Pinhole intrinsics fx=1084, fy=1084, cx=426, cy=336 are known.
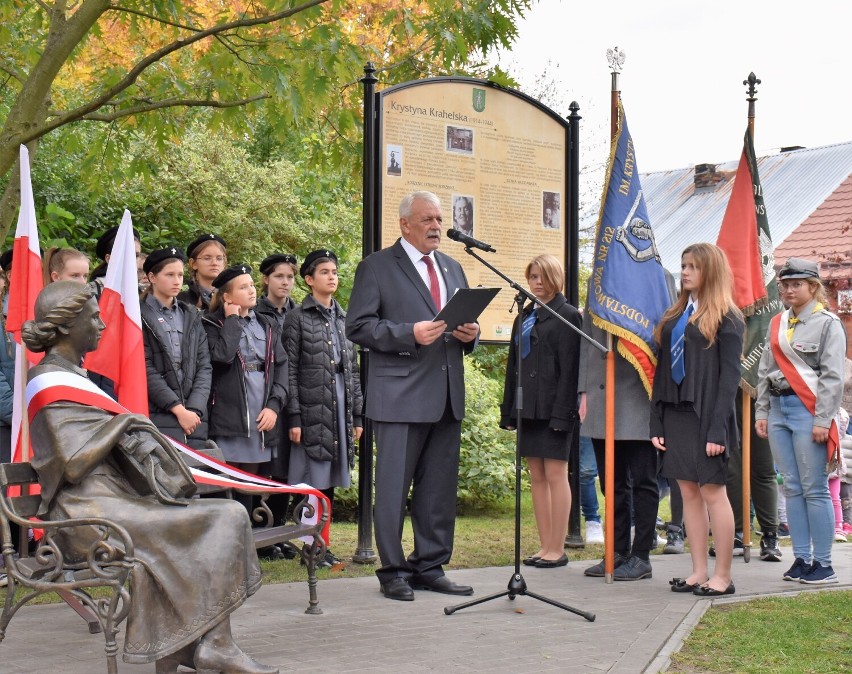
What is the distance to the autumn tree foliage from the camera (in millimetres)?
7805

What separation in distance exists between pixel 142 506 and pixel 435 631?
1.94 m

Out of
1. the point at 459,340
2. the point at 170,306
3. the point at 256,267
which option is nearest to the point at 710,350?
the point at 459,340

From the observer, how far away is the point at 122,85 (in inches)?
313

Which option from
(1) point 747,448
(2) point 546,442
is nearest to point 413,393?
(2) point 546,442

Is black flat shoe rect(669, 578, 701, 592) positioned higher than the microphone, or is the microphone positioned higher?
the microphone

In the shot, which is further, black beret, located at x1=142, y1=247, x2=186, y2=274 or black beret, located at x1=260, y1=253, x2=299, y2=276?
black beret, located at x1=260, y1=253, x2=299, y2=276

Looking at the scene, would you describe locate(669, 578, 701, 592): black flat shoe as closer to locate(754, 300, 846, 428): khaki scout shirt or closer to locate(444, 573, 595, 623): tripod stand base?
locate(444, 573, 595, 623): tripod stand base

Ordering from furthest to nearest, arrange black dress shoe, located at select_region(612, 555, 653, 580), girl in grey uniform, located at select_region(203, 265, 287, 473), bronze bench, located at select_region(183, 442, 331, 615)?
1. girl in grey uniform, located at select_region(203, 265, 287, 473)
2. black dress shoe, located at select_region(612, 555, 653, 580)
3. bronze bench, located at select_region(183, 442, 331, 615)

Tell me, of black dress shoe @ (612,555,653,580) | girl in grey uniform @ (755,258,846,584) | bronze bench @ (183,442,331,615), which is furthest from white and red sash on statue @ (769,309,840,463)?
bronze bench @ (183,442,331,615)

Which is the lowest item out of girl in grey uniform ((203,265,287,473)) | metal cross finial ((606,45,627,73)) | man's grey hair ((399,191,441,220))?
girl in grey uniform ((203,265,287,473))

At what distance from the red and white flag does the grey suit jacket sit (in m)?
1.91

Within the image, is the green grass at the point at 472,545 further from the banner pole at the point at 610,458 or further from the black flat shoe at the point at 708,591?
the black flat shoe at the point at 708,591

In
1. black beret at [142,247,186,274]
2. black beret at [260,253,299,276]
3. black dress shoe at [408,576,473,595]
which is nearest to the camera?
black dress shoe at [408,576,473,595]

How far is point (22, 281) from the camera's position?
626 centimetres
